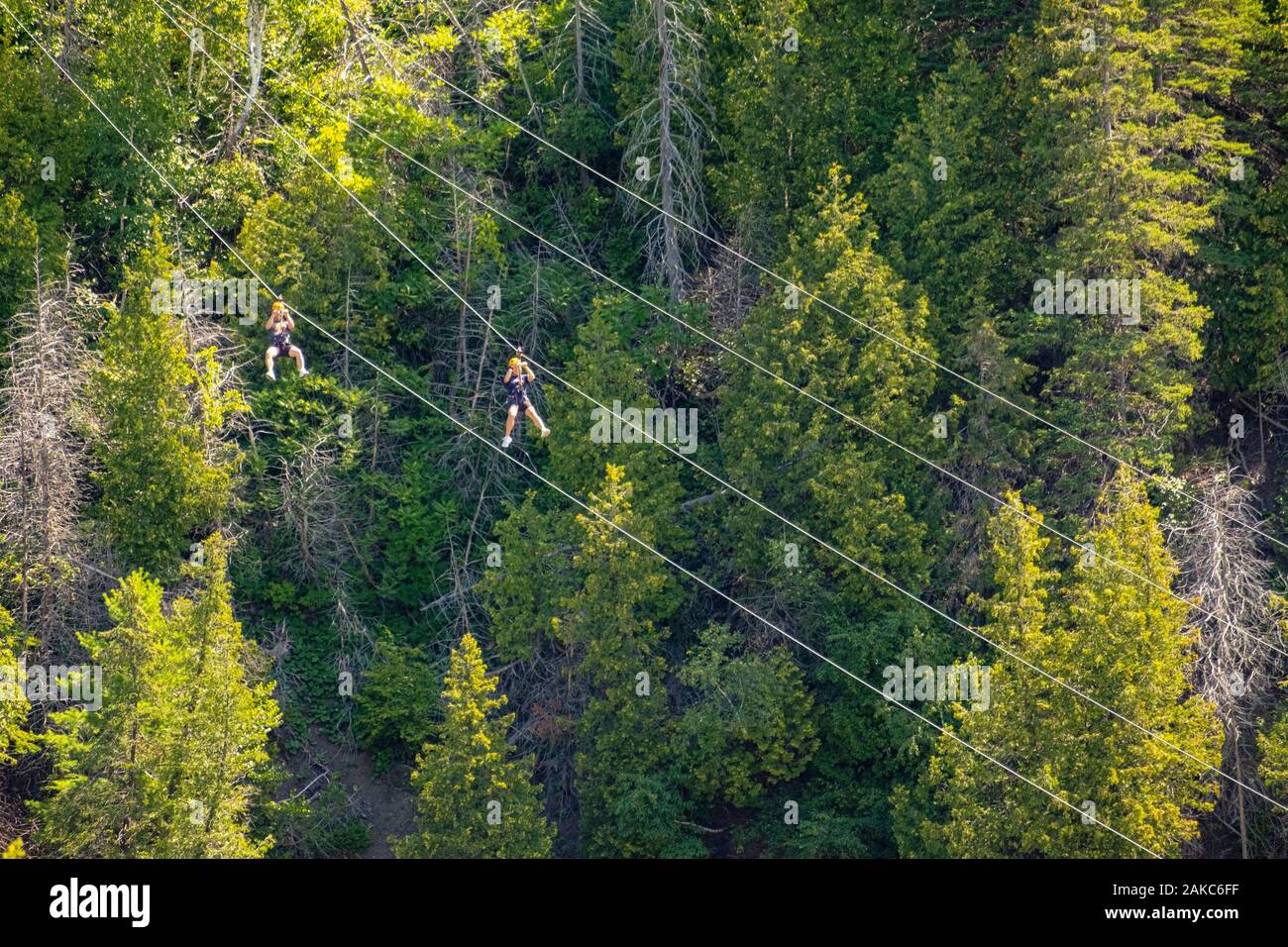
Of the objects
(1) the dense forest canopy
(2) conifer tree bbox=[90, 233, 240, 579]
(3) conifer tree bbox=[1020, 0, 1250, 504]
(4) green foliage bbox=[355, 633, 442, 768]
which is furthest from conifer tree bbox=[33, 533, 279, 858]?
(3) conifer tree bbox=[1020, 0, 1250, 504]

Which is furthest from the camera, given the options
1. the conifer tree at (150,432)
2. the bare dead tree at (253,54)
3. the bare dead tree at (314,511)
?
the bare dead tree at (253,54)

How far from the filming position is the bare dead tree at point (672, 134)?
52656 millimetres

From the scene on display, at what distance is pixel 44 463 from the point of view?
47844 millimetres

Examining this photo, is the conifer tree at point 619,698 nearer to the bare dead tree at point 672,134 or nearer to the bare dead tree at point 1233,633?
the bare dead tree at point 672,134

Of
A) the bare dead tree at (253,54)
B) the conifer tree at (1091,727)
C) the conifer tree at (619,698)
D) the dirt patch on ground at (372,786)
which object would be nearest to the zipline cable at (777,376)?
the bare dead tree at (253,54)

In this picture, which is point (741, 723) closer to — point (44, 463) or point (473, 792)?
point (473, 792)

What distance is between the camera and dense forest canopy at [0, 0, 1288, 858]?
44031mm

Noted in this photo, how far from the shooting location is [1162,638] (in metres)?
42.8

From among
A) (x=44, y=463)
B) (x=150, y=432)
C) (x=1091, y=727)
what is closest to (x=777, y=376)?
(x=1091, y=727)

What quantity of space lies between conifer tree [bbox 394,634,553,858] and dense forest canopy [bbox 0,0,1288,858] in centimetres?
9

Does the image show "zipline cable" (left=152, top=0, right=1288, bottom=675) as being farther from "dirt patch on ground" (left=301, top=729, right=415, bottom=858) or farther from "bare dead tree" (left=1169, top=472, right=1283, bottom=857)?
"dirt patch on ground" (left=301, top=729, right=415, bottom=858)

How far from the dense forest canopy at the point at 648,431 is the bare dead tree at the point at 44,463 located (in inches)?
3.7

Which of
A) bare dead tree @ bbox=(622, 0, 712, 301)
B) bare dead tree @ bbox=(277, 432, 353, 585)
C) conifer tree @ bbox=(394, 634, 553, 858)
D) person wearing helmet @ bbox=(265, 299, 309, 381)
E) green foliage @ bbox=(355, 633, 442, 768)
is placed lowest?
conifer tree @ bbox=(394, 634, 553, 858)

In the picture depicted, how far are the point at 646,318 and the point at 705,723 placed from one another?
9702mm
